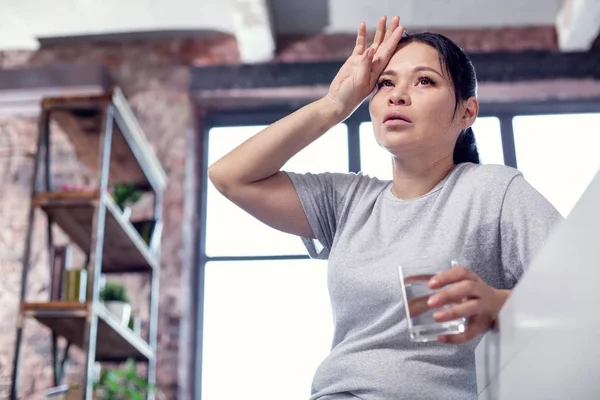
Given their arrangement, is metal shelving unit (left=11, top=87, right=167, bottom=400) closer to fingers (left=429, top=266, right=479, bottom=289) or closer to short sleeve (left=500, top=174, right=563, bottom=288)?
short sleeve (left=500, top=174, right=563, bottom=288)

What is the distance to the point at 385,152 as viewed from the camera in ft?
13.1

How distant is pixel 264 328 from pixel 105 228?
103cm

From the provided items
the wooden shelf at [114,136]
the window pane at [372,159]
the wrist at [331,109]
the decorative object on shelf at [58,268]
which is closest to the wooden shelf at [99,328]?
the decorative object on shelf at [58,268]

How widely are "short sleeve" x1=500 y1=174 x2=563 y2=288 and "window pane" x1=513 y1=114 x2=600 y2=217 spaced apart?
3048 mm

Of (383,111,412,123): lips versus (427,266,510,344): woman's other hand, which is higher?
(383,111,412,123): lips

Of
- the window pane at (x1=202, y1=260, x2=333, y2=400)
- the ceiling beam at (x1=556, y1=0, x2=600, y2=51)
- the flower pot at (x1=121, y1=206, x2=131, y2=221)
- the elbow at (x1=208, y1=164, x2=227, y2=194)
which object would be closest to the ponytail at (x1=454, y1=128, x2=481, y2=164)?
the elbow at (x1=208, y1=164, x2=227, y2=194)

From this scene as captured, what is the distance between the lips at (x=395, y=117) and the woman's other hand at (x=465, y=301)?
372 mm

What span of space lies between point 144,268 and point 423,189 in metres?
2.77

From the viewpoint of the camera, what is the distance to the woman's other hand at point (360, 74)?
1135 mm

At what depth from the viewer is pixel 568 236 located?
1.61 ft

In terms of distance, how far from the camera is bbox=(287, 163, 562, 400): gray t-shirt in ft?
2.84

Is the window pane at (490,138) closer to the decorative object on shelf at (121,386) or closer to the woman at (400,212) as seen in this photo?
the decorative object on shelf at (121,386)

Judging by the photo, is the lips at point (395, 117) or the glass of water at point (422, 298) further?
the lips at point (395, 117)

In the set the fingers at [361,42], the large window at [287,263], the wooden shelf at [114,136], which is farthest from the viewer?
the large window at [287,263]
